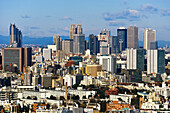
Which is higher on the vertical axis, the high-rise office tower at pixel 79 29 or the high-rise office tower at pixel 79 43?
the high-rise office tower at pixel 79 29

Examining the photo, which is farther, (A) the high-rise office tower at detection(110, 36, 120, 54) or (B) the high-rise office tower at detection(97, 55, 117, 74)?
(A) the high-rise office tower at detection(110, 36, 120, 54)

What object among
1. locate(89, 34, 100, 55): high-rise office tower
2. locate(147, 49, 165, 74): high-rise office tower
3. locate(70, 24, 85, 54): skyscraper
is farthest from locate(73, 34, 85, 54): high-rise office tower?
locate(147, 49, 165, 74): high-rise office tower

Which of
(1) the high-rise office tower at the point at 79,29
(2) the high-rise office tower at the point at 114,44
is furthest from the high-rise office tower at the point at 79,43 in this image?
(2) the high-rise office tower at the point at 114,44

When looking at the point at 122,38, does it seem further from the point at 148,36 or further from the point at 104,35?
the point at 148,36

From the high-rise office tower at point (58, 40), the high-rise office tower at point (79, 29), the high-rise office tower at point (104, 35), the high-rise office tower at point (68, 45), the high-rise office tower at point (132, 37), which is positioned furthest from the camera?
the high-rise office tower at point (104, 35)

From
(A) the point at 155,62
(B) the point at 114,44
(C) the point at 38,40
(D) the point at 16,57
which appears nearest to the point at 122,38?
(B) the point at 114,44

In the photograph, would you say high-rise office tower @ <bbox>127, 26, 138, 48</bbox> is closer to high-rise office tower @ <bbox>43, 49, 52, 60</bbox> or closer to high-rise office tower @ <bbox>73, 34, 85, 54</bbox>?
high-rise office tower @ <bbox>73, 34, 85, 54</bbox>

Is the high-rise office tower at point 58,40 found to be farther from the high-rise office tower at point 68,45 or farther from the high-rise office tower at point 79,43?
the high-rise office tower at point 79,43
